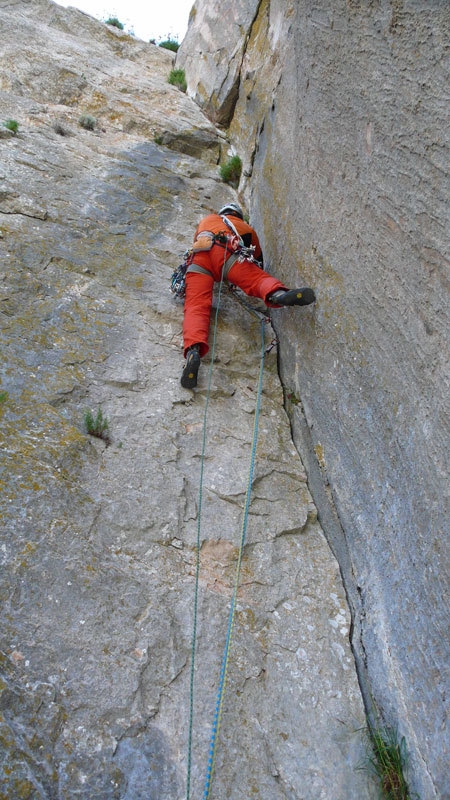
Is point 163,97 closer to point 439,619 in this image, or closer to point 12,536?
point 12,536

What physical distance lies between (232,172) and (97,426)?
4576mm

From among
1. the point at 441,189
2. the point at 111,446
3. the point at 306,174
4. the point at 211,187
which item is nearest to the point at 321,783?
the point at 111,446

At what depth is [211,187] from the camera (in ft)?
21.8

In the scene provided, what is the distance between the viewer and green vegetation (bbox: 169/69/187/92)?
8.95 meters

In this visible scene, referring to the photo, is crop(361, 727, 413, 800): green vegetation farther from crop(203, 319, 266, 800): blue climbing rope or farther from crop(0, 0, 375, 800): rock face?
crop(203, 319, 266, 800): blue climbing rope

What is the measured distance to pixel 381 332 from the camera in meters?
2.94

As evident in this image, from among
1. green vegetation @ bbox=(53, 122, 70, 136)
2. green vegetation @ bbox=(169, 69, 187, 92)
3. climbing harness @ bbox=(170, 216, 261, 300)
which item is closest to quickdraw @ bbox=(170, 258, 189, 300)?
climbing harness @ bbox=(170, 216, 261, 300)

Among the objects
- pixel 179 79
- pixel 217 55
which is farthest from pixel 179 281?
pixel 179 79

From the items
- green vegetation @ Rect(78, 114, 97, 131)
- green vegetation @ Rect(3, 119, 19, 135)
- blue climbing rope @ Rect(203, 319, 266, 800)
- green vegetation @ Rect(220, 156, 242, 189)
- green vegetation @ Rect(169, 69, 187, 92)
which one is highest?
green vegetation @ Rect(169, 69, 187, 92)

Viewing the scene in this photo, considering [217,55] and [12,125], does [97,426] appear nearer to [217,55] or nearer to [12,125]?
[12,125]

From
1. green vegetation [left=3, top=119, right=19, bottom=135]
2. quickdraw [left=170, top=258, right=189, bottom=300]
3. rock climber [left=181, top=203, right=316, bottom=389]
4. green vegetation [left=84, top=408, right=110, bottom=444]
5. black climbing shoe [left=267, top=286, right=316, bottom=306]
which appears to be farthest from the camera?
green vegetation [left=3, top=119, right=19, bottom=135]

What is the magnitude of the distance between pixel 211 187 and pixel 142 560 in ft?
16.4

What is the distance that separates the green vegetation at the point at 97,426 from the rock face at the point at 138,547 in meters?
0.05

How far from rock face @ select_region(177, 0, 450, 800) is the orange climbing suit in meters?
0.25
